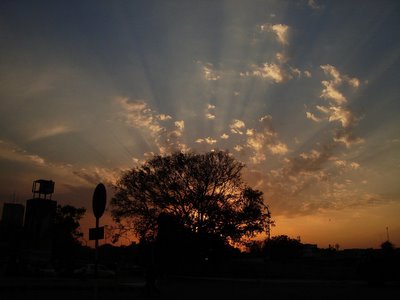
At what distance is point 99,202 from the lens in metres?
11.5

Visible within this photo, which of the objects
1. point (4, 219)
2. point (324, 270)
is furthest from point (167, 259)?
point (4, 219)

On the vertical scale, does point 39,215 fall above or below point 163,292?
above

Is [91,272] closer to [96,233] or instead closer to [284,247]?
[96,233]

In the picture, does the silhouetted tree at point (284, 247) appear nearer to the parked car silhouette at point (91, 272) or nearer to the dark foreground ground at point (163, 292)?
the parked car silhouette at point (91, 272)

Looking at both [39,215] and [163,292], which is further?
[39,215]

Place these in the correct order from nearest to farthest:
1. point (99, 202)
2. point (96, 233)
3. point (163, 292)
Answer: point (96, 233), point (99, 202), point (163, 292)

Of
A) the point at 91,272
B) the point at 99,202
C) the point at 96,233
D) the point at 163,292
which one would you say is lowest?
the point at 163,292

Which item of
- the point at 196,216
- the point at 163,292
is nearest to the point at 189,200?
the point at 196,216

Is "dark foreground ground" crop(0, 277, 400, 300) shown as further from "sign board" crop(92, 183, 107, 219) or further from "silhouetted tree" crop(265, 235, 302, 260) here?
"silhouetted tree" crop(265, 235, 302, 260)

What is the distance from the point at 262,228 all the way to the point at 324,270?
28.5ft

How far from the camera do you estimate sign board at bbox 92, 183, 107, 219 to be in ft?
37.7

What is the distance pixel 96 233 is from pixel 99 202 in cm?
93

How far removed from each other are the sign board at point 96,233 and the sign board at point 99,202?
0.42 metres

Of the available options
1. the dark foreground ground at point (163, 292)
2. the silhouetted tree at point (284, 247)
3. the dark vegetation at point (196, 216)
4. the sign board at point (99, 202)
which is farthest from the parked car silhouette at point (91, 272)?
the silhouetted tree at point (284, 247)
